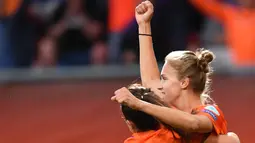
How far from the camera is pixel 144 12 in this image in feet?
11.2

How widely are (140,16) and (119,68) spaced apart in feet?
12.7

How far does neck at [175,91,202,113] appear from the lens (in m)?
3.07

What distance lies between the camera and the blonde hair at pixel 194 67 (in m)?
3.08

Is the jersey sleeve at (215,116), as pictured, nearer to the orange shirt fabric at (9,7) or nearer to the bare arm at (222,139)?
the bare arm at (222,139)

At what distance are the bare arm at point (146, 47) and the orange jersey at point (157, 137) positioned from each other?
413 millimetres

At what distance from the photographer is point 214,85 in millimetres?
7051

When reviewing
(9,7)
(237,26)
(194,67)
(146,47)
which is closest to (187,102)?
(194,67)

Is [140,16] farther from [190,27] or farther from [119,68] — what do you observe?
[190,27]

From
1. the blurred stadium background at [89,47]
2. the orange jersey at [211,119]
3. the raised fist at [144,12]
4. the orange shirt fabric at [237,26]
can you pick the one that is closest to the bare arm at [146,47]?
the raised fist at [144,12]

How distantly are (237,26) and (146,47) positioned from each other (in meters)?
4.30

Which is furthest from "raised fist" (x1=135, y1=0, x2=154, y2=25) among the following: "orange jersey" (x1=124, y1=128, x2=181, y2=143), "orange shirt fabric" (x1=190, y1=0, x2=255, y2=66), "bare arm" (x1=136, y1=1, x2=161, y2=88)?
"orange shirt fabric" (x1=190, y1=0, x2=255, y2=66)

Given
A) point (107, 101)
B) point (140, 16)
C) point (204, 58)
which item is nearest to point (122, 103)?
point (204, 58)

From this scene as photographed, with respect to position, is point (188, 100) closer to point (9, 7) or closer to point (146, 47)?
point (146, 47)

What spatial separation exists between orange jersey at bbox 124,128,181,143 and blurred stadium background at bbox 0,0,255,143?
3.72 metres
